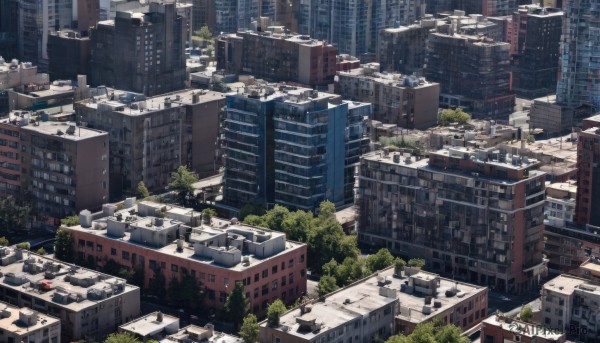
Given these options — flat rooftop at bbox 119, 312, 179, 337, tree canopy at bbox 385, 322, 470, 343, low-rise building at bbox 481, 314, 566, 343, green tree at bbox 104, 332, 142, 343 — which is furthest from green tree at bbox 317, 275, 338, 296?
green tree at bbox 104, 332, 142, 343

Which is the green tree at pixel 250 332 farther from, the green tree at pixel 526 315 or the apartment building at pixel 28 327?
the green tree at pixel 526 315

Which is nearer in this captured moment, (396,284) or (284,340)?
(284,340)

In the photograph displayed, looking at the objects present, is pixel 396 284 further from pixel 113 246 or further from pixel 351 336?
pixel 113 246

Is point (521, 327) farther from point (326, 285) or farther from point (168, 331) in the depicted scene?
point (168, 331)

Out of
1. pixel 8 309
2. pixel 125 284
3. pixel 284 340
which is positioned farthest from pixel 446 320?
pixel 8 309

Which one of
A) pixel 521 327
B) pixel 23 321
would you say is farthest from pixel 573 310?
pixel 23 321
